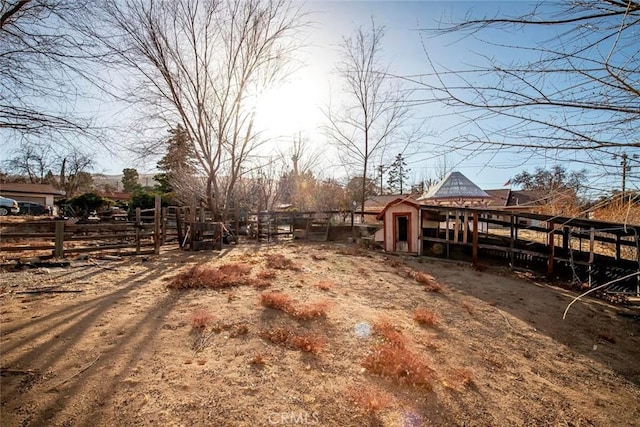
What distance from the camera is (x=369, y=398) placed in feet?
9.38

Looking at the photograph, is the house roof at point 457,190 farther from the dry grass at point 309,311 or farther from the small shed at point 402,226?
the dry grass at point 309,311

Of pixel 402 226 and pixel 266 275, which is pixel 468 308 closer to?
pixel 266 275

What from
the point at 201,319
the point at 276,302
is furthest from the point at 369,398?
the point at 201,319

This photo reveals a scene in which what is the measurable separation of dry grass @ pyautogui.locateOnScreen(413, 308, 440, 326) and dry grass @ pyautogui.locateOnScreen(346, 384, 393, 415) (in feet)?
7.32

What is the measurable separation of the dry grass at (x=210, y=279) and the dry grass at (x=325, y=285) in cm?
157

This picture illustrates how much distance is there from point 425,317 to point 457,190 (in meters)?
13.3

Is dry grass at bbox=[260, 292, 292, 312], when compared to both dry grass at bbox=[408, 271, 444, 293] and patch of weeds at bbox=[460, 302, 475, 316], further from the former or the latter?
dry grass at bbox=[408, 271, 444, 293]

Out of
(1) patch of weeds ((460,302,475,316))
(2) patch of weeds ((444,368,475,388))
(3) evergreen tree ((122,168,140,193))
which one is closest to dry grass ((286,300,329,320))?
(2) patch of weeds ((444,368,475,388))

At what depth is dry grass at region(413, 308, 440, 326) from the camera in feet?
16.3

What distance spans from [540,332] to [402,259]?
5844 millimetres

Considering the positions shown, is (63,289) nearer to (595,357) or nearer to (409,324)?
(409,324)

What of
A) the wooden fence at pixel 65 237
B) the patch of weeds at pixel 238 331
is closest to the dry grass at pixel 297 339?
the patch of weeds at pixel 238 331

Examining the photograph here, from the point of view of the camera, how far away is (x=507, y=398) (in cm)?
326

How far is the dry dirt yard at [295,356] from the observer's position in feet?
8.64
